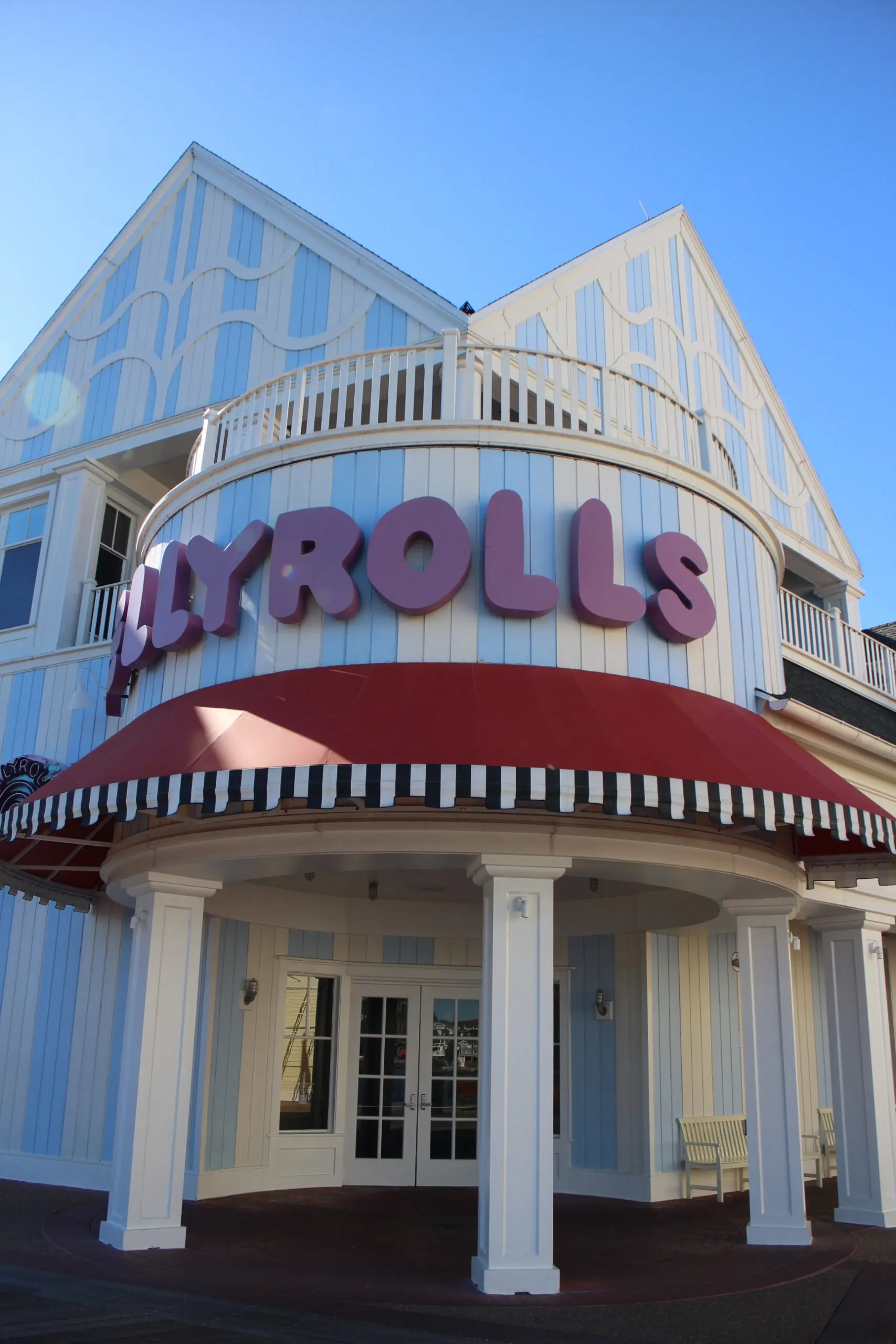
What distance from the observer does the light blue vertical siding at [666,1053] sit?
12.5m

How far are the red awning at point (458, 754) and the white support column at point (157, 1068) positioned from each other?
4.25 feet

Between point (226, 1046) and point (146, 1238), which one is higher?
point (226, 1046)

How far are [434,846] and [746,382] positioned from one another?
524 inches

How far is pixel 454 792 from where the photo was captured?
7156 millimetres

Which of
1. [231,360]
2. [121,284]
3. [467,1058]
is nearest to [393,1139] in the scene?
[467,1058]

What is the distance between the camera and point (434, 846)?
320 inches

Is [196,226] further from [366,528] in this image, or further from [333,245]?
[366,528]

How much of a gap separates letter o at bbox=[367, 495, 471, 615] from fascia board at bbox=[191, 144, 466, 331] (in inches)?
201

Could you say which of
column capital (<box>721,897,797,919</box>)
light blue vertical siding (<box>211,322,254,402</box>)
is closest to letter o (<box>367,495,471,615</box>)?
column capital (<box>721,897,797,919</box>)

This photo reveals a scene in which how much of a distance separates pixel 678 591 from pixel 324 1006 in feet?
23.4

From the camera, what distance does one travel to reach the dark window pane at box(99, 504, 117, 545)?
16.0m

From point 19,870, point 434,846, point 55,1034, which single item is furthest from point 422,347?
point 55,1034

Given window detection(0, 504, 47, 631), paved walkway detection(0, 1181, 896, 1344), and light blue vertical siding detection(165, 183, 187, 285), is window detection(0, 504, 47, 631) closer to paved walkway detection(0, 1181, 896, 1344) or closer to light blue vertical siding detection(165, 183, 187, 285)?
light blue vertical siding detection(165, 183, 187, 285)

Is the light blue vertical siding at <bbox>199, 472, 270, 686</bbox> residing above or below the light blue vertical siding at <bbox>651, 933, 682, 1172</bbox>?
above
